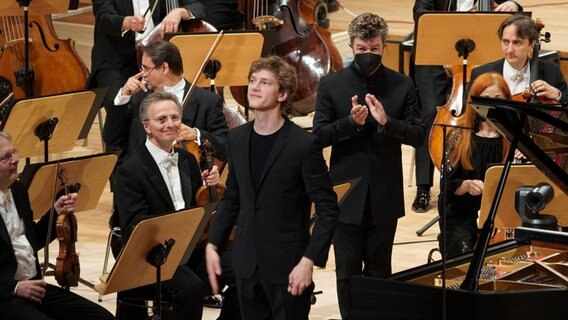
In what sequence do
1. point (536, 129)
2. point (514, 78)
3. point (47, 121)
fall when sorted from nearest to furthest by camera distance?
point (536, 129) < point (47, 121) < point (514, 78)

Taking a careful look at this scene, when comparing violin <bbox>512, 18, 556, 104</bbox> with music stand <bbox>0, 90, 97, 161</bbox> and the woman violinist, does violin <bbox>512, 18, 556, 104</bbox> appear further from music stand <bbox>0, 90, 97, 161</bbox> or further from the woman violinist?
music stand <bbox>0, 90, 97, 161</bbox>

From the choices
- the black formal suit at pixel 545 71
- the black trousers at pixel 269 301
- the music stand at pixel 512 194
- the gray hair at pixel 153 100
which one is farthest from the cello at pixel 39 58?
the black trousers at pixel 269 301

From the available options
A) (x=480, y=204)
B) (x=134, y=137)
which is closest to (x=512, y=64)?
(x=480, y=204)

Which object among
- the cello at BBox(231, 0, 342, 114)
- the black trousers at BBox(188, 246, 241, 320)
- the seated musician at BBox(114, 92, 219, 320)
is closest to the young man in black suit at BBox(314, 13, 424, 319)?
the black trousers at BBox(188, 246, 241, 320)

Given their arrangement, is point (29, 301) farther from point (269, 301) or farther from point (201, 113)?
point (201, 113)

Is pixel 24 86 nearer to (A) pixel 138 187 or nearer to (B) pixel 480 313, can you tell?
A: (A) pixel 138 187

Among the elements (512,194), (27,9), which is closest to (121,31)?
(27,9)

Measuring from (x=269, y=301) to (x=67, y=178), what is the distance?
1352 mm

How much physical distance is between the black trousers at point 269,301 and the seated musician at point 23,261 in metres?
0.85

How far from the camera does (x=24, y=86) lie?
23.7 feet

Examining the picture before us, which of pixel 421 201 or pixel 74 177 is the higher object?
pixel 74 177

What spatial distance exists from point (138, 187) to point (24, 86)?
1.97 metres

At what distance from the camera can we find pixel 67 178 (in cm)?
568

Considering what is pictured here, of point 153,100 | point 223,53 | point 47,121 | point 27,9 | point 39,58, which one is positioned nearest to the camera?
point 153,100
